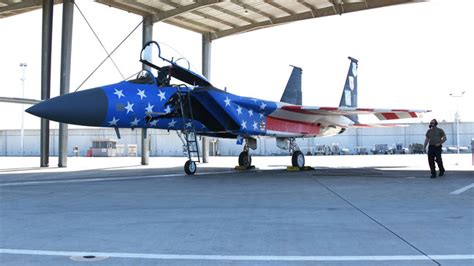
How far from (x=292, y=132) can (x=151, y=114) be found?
5.85 metres

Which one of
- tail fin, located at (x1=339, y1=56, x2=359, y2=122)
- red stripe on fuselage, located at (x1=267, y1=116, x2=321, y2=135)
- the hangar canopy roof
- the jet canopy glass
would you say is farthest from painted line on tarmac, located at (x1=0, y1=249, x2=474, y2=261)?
the hangar canopy roof

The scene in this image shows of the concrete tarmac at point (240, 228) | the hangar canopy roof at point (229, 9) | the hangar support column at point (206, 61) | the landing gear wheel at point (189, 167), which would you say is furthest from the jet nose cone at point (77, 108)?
the hangar support column at point (206, 61)

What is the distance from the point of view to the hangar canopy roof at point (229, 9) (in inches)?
778

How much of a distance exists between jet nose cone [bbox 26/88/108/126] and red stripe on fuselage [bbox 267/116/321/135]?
6.01m

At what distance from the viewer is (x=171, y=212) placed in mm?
5871

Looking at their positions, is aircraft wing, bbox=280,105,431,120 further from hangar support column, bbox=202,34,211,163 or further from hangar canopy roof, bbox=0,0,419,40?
hangar support column, bbox=202,34,211,163

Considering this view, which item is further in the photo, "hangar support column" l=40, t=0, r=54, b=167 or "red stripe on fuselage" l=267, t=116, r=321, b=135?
"hangar support column" l=40, t=0, r=54, b=167

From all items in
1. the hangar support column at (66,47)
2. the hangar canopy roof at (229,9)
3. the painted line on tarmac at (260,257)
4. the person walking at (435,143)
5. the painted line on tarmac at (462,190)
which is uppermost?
the hangar canopy roof at (229,9)

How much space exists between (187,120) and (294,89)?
670cm

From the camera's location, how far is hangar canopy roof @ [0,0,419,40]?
19.8 m

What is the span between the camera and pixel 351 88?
20.0m

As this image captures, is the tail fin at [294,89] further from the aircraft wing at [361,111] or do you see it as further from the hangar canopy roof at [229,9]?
the hangar canopy roof at [229,9]

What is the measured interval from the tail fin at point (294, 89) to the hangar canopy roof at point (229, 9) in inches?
170

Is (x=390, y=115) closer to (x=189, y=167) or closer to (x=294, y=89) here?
(x=294, y=89)
